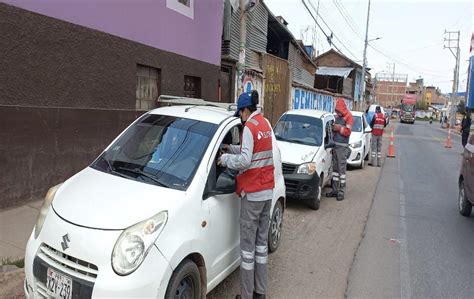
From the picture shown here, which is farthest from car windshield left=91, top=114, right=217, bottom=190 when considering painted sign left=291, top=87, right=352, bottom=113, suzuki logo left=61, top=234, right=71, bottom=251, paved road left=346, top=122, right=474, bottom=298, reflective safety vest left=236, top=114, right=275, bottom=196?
painted sign left=291, top=87, right=352, bottom=113

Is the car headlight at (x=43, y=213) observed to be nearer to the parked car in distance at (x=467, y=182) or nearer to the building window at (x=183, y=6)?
the parked car in distance at (x=467, y=182)

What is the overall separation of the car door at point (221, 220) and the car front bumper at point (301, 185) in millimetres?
3337

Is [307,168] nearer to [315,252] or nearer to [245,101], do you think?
[315,252]

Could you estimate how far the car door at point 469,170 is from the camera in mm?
6840

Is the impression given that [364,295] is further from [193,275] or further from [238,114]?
[238,114]

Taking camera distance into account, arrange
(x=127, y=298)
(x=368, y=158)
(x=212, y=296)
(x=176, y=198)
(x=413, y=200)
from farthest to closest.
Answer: (x=368, y=158) → (x=413, y=200) → (x=212, y=296) → (x=176, y=198) → (x=127, y=298)

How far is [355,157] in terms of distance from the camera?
1288 cm

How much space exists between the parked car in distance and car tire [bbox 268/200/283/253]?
11.8 feet

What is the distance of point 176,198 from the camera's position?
3.24m

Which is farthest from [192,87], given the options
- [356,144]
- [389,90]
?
[389,90]

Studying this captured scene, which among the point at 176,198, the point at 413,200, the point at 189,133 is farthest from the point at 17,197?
the point at 413,200

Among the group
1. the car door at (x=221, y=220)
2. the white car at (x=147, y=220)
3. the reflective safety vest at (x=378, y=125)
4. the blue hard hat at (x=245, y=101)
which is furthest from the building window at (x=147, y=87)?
the reflective safety vest at (x=378, y=125)

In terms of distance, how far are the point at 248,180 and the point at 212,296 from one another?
1.30 meters

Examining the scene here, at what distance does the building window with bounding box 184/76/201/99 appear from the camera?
11.0m
